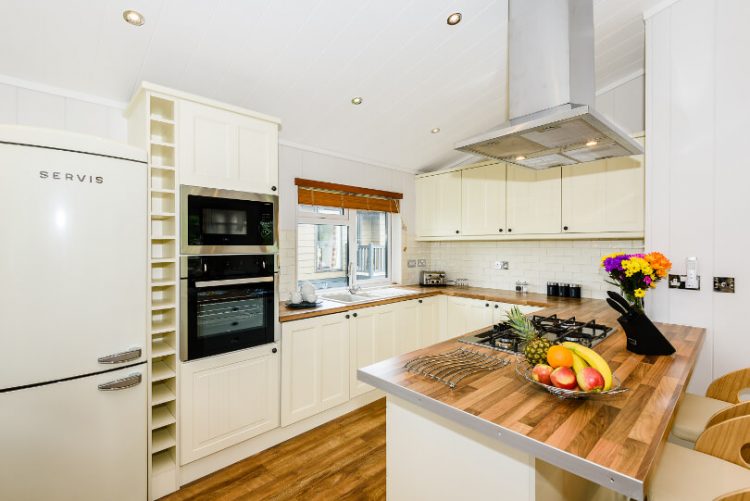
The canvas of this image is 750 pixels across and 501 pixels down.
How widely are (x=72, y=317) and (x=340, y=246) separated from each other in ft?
7.86

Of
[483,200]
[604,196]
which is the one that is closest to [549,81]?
[604,196]

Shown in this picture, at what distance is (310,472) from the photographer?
221 centimetres

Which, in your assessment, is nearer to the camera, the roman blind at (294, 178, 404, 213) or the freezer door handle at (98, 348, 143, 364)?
the freezer door handle at (98, 348, 143, 364)

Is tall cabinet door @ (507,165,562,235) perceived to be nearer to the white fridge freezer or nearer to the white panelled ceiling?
the white panelled ceiling

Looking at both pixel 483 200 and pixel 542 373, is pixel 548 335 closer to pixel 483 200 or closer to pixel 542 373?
pixel 542 373

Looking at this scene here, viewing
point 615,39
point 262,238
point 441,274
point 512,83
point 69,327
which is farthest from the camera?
point 441,274

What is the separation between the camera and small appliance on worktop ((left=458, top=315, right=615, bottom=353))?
1.76 meters

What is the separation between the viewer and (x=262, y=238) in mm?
2354

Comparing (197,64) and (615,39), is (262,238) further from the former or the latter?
(615,39)

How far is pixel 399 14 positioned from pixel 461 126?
1655 mm

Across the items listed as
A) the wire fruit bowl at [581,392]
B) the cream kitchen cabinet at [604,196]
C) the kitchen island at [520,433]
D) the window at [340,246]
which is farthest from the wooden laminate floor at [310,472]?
the cream kitchen cabinet at [604,196]

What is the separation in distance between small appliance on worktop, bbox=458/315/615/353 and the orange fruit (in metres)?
0.41

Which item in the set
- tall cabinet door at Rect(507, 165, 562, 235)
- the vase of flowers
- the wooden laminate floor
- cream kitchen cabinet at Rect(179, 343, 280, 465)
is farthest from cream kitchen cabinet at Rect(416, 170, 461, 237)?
cream kitchen cabinet at Rect(179, 343, 280, 465)

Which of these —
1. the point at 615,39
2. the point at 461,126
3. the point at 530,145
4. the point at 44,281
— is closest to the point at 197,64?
the point at 44,281
